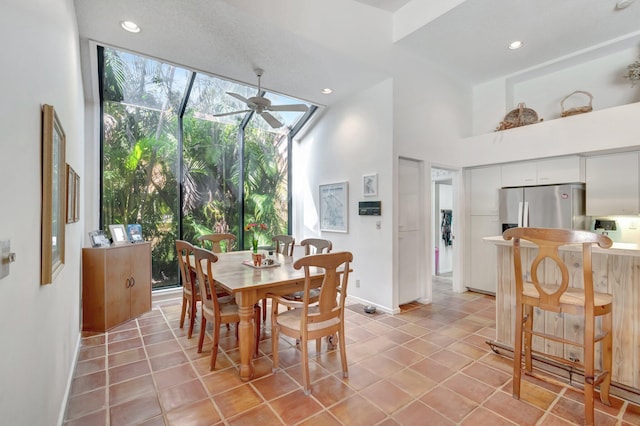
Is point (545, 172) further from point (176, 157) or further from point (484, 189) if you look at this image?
point (176, 157)

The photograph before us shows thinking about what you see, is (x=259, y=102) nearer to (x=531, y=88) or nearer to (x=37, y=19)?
(x=37, y=19)

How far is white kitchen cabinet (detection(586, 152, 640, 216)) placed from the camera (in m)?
3.58

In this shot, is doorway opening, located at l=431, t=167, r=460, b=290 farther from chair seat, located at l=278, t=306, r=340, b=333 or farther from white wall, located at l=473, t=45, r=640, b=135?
chair seat, located at l=278, t=306, r=340, b=333

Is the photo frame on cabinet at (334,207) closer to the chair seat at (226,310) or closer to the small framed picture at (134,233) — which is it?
the chair seat at (226,310)

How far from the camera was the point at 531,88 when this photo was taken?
4.79 metres

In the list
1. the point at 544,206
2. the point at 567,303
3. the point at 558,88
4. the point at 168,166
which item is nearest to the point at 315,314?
the point at 567,303

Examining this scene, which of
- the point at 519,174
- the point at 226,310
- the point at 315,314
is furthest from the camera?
the point at 519,174

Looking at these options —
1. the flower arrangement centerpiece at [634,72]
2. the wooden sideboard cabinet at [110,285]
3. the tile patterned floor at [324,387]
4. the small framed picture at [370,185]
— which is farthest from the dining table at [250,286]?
the flower arrangement centerpiece at [634,72]

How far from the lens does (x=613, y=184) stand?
3.71 meters

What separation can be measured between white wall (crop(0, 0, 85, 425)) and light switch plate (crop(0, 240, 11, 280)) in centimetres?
3

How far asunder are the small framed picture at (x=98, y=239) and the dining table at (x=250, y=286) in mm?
1574

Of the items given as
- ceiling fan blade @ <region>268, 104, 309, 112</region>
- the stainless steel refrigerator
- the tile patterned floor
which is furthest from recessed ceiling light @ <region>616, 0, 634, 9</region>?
the tile patterned floor

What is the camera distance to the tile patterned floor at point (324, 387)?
1931 mm

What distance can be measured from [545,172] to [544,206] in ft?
1.58
